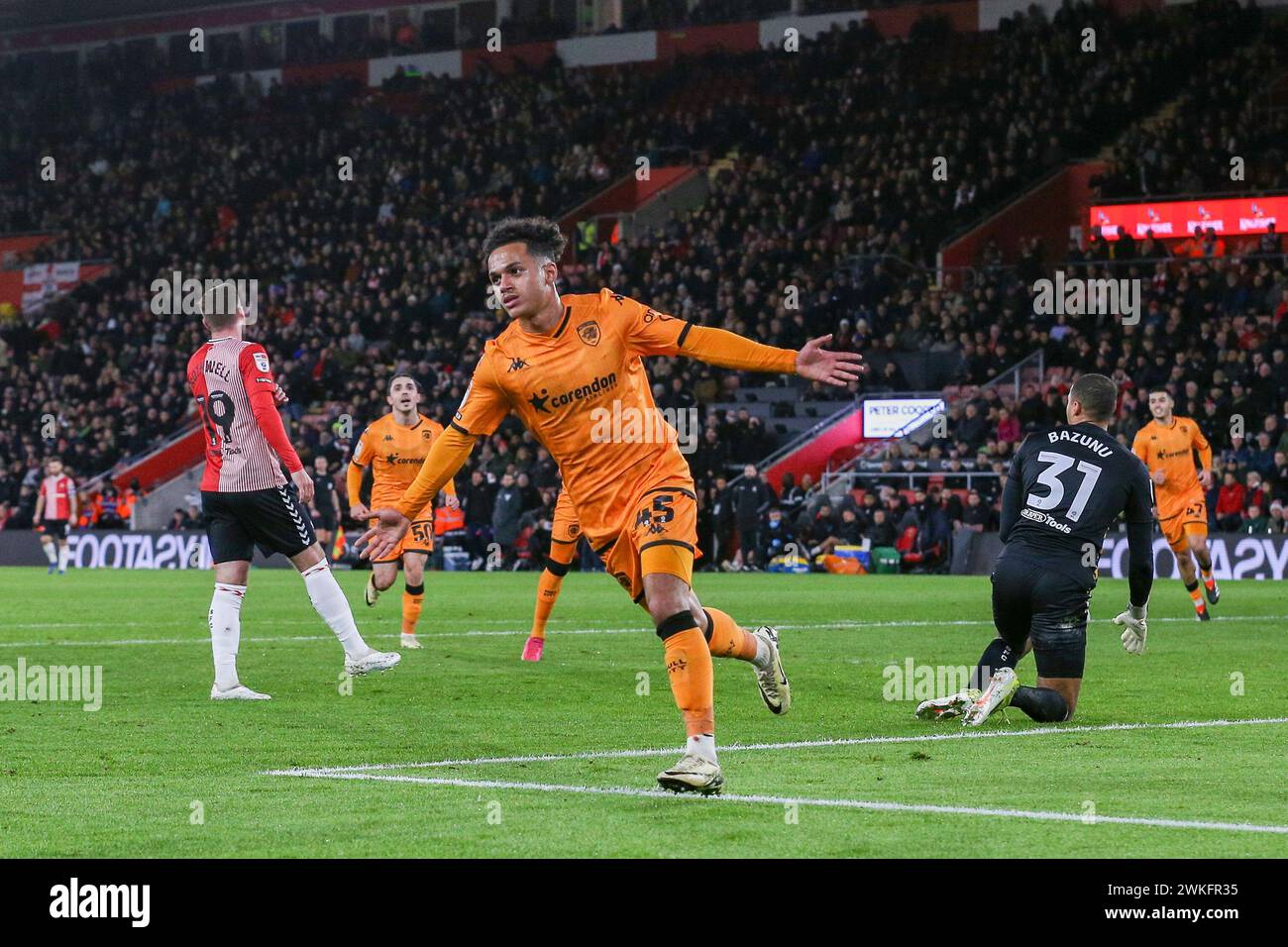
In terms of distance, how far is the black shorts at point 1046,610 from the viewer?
34.0 feet

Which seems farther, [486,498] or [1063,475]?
[486,498]

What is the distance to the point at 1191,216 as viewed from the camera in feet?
124

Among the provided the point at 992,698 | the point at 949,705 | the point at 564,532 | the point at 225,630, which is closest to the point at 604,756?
the point at 949,705

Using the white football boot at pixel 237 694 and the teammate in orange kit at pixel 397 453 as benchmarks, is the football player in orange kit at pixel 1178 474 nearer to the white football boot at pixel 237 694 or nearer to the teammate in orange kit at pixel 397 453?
the teammate in orange kit at pixel 397 453

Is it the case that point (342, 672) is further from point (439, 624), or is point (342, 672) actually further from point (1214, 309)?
point (1214, 309)

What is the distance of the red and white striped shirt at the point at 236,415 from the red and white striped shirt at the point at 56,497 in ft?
77.3

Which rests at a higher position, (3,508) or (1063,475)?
(1063,475)

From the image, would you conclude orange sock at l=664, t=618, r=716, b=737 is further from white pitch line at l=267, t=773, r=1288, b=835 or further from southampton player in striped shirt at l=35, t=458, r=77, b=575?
southampton player in striped shirt at l=35, t=458, r=77, b=575

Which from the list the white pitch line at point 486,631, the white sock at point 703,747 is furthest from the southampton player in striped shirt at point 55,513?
the white sock at point 703,747

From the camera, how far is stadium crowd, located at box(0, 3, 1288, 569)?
33.7 m

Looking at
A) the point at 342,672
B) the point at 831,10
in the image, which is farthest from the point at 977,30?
the point at 342,672

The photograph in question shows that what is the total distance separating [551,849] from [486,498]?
98.8ft

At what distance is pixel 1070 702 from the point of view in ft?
34.1

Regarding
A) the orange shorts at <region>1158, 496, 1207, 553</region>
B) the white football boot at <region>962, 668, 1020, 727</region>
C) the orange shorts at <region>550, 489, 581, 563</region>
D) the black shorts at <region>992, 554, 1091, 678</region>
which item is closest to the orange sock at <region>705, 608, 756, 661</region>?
the white football boot at <region>962, 668, 1020, 727</region>
